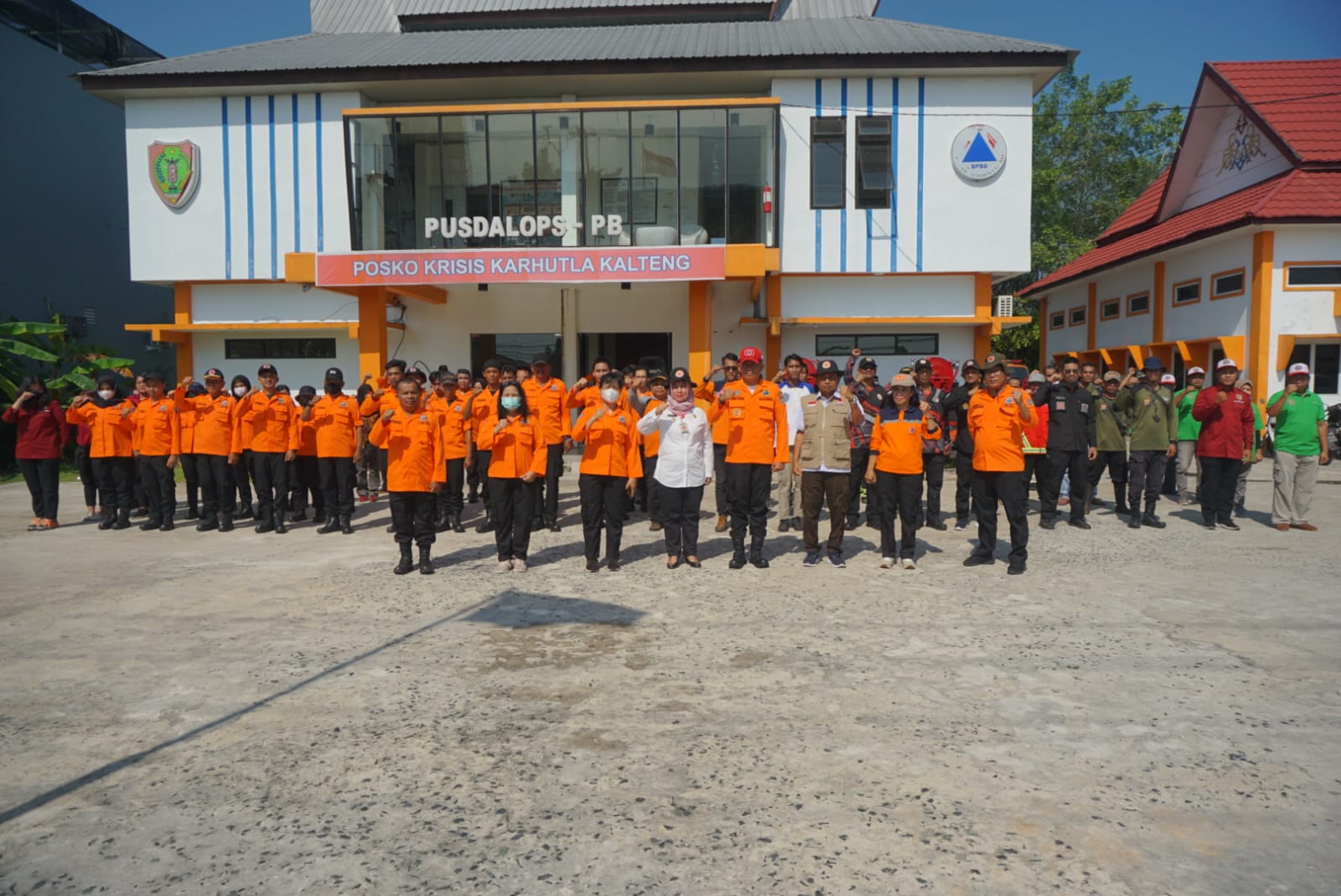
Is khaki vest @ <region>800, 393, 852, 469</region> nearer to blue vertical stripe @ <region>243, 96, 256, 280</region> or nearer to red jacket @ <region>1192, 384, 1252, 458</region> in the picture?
red jacket @ <region>1192, 384, 1252, 458</region>

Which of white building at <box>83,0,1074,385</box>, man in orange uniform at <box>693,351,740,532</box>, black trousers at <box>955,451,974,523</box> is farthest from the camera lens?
white building at <box>83,0,1074,385</box>

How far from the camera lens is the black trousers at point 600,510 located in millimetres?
7793

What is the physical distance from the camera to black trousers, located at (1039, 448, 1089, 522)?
990 centimetres

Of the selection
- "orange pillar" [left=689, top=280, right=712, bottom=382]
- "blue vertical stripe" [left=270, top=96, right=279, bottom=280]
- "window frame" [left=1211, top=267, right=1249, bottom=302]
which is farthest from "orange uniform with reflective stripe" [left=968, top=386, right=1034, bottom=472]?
"blue vertical stripe" [left=270, top=96, right=279, bottom=280]

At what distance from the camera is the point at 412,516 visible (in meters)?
7.70

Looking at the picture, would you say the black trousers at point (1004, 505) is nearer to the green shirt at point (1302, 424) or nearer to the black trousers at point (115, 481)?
the green shirt at point (1302, 424)

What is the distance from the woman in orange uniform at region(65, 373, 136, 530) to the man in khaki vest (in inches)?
323

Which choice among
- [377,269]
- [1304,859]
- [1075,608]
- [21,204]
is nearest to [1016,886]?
[1304,859]

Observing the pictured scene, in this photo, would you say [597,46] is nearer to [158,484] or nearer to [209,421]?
[209,421]

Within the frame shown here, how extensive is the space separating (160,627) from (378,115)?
13.2 m

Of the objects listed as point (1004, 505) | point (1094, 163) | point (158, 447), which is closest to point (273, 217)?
point (158, 447)

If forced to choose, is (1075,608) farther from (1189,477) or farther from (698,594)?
(1189,477)

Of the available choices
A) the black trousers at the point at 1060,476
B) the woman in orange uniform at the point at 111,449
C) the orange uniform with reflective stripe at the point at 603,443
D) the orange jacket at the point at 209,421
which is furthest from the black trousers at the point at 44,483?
the black trousers at the point at 1060,476

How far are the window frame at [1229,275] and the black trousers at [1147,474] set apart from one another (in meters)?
10.8
